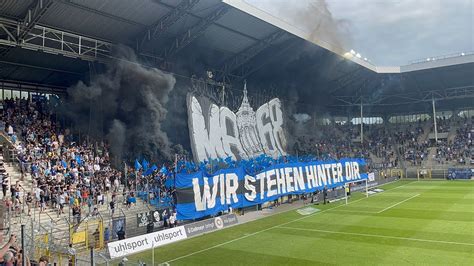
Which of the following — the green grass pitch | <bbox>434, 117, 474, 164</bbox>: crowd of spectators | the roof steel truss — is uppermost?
the roof steel truss

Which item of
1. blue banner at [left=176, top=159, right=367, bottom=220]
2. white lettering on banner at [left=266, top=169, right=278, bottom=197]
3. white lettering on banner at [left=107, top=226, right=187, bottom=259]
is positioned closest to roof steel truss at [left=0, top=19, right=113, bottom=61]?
blue banner at [left=176, top=159, right=367, bottom=220]

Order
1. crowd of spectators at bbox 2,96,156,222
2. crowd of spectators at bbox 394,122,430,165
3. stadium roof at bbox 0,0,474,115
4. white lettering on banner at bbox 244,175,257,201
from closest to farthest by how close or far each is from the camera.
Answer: crowd of spectators at bbox 2,96,156,222 → stadium roof at bbox 0,0,474,115 → white lettering on banner at bbox 244,175,257,201 → crowd of spectators at bbox 394,122,430,165

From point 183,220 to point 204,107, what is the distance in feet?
60.8

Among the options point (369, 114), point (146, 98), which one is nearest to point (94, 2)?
point (146, 98)

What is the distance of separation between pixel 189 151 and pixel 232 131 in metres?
6.29

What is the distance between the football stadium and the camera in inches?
758

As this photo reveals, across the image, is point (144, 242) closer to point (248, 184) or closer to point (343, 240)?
point (343, 240)

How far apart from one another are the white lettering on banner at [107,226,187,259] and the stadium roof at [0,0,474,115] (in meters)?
15.7

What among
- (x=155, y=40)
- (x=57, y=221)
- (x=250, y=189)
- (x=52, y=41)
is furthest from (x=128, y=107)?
Result: (x=57, y=221)

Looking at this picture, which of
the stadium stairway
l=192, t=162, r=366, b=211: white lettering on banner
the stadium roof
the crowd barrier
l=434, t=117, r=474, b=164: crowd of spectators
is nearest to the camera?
the crowd barrier

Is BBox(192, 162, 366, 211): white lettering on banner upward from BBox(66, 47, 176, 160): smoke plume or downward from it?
downward

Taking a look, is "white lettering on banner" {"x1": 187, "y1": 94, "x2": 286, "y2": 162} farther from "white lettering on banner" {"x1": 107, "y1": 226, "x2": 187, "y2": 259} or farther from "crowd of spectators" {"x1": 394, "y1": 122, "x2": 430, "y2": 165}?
"crowd of spectators" {"x1": 394, "y1": 122, "x2": 430, "y2": 165}

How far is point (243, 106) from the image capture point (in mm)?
46594

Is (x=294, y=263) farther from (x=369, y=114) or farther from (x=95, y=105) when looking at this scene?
(x=369, y=114)
